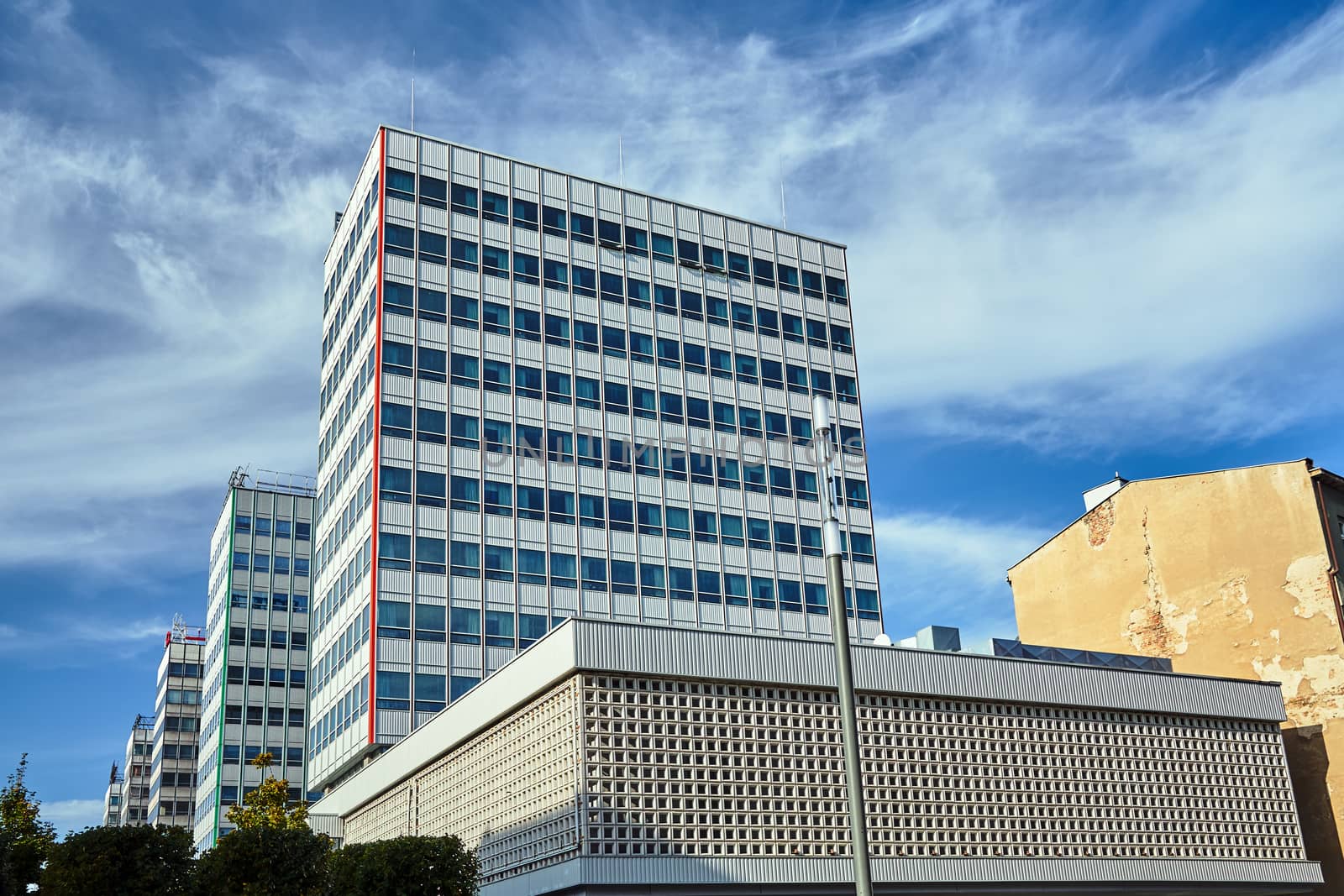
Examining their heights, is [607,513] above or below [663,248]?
below

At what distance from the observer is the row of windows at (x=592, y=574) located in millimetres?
56906

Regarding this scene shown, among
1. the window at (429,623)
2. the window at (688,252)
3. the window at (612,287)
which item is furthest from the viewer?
the window at (688,252)

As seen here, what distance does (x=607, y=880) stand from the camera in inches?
1156

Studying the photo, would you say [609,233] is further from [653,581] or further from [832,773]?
[832,773]

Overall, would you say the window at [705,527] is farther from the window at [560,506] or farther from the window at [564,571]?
the window at [564,571]

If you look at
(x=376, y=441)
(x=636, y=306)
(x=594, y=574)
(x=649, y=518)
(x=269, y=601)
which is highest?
(x=636, y=306)

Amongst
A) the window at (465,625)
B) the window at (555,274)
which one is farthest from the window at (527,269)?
the window at (465,625)

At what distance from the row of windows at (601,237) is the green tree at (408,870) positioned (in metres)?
38.0

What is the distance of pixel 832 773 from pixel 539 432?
31.2m

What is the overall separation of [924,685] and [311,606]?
1614 inches

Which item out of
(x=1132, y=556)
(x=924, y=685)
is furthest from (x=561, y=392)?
(x=924, y=685)

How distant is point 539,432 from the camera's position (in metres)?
61.2

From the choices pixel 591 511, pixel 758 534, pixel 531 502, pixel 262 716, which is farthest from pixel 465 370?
pixel 262 716

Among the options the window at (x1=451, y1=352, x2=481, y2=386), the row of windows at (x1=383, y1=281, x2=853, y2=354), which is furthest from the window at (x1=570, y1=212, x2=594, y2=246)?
the window at (x1=451, y1=352, x2=481, y2=386)
